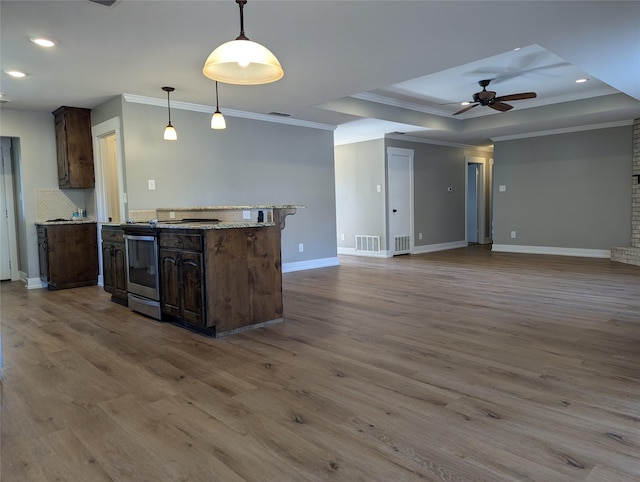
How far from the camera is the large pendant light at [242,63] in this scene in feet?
6.38

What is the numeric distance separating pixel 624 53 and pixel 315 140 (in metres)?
4.20

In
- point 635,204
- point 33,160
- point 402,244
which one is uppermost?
point 33,160

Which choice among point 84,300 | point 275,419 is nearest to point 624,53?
point 275,419

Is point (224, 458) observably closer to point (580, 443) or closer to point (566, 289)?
point (580, 443)

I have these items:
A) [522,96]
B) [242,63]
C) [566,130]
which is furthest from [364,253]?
[242,63]

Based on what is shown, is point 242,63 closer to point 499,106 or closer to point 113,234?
point 113,234

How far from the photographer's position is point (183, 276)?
3.47m

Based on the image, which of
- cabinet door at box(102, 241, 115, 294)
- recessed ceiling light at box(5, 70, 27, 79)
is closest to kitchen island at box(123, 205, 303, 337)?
cabinet door at box(102, 241, 115, 294)

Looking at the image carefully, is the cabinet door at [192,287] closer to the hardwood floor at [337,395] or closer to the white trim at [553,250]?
the hardwood floor at [337,395]

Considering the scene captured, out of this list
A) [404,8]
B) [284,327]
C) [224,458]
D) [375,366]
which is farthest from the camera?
[284,327]

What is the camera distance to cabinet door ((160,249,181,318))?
11.7ft

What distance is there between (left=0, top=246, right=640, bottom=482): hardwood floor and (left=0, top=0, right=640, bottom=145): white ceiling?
2.39 metres

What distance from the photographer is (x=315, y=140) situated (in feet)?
22.7

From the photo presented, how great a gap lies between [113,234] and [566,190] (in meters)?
7.67
